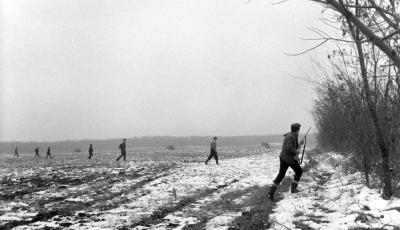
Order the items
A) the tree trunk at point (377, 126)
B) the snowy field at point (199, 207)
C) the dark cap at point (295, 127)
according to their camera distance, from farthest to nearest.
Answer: the dark cap at point (295, 127) → the tree trunk at point (377, 126) → the snowy field at point (199, 207)

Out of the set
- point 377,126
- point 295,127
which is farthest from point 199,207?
point 377,126

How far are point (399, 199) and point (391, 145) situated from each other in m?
2.15

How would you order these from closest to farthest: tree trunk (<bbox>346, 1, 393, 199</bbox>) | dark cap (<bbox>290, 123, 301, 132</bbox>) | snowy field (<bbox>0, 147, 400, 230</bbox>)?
1. snowy field (<bbox>0, 147, 400, 230</bbox>)
2. tree trunk (<bbox>346, 1, 393, 199</bbox>)
3. dark cap (<bbox>290, 123, 301, 132</bbox>)

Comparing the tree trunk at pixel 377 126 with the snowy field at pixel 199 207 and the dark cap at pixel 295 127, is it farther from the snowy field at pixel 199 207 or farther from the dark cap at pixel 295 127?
the dark cap at pixel 295 127

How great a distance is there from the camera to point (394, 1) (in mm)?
6230

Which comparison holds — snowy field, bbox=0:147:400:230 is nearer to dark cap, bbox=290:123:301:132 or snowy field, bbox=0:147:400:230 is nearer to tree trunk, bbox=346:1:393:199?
tree trunk, bbox=346:1:393:199

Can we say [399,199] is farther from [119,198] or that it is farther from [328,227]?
[119,198]

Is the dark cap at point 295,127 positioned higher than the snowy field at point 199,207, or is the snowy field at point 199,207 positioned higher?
the dark cap at point 295,127

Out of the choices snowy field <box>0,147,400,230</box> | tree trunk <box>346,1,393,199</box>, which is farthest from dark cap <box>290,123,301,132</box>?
tree trunk <box>346,1,393,199</box>

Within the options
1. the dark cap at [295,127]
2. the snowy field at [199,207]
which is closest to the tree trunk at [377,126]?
the snowy field at [199,207]

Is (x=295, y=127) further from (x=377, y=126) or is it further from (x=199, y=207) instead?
(x=199, y=207)

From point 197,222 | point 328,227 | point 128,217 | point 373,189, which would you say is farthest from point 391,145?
point 128,217

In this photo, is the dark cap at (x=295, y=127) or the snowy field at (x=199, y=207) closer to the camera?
the snowy field at (x=199, y=207)

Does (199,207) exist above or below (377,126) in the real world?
below
